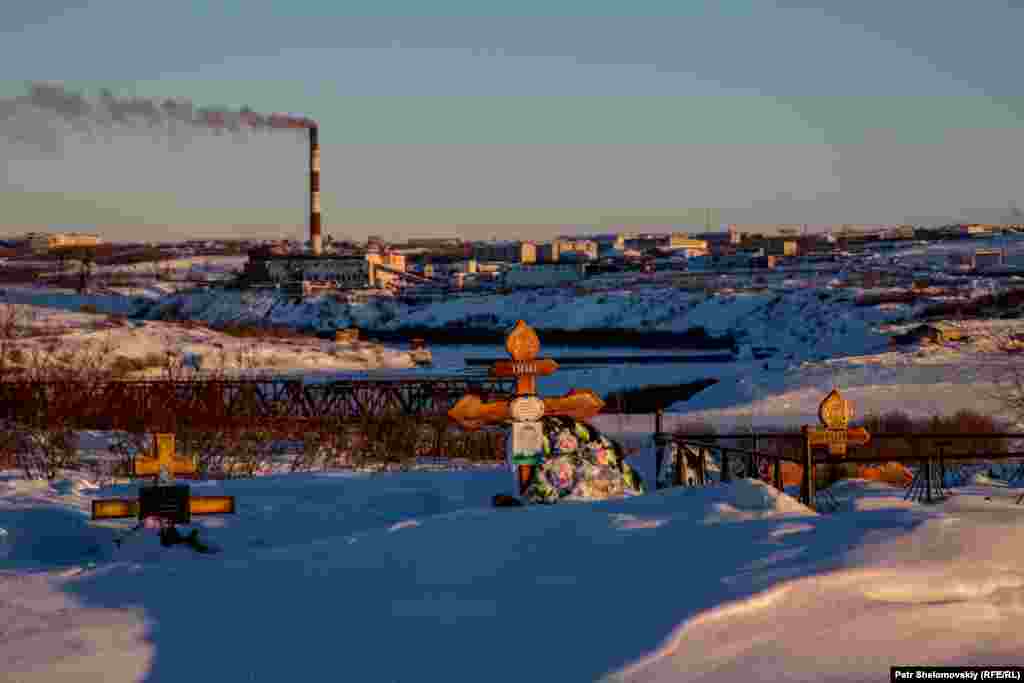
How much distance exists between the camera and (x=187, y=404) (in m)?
25.4

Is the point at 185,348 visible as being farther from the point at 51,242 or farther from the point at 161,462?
the point at 51,242

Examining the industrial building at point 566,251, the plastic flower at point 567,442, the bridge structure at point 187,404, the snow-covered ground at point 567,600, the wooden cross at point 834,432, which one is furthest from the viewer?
the industrial building at point 566,251

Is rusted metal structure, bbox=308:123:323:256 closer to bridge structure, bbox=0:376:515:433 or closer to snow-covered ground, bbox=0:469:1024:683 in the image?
bridge structure, bbox=0:376:515:433

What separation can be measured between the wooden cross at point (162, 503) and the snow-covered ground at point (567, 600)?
0.64m

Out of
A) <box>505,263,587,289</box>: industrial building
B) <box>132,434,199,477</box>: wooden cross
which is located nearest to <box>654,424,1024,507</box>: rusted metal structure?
<box>132,434,199,477</box>: wooden cross

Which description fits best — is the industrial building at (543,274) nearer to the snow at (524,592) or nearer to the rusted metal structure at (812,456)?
the rusted metal structure at (812,456)

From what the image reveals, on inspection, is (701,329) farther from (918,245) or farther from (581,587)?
(581,587)

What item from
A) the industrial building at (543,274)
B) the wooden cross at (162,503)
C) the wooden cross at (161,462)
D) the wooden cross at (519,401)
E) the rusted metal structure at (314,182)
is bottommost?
the industrial building at (543,274)

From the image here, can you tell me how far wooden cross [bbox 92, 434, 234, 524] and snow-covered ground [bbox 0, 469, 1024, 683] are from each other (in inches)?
25.2

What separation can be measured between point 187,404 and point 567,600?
19345 mm

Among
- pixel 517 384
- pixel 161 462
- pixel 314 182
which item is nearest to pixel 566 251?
pixel 314 182

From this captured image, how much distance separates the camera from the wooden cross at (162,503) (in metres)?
10.2

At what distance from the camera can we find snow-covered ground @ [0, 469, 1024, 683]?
623 cm

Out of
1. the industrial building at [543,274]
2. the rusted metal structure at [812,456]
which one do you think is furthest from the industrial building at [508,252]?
the rusted metal structure at [812,456]
